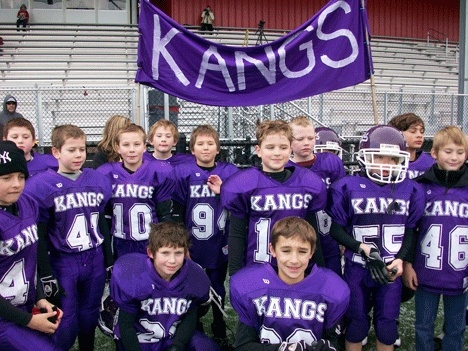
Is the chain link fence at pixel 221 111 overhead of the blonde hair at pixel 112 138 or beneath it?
overhead

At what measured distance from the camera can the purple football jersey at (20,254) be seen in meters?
2.58

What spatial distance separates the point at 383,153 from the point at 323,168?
28.5 inches

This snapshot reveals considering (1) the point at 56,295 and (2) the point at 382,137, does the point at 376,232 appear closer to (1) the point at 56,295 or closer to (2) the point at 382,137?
(2) the point at 382,137

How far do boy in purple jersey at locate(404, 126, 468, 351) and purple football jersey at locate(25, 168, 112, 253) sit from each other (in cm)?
193

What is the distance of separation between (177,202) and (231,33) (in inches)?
601

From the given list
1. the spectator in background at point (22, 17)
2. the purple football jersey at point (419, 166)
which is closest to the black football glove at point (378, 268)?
the purple football jersey at point (419, 166)

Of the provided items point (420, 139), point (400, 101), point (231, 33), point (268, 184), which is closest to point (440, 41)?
point (231, 33)

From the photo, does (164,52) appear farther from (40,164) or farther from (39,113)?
(39,113)

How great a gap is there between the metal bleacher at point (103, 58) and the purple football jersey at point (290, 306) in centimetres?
1283

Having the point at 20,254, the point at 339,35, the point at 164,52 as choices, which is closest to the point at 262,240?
the point at 20,254

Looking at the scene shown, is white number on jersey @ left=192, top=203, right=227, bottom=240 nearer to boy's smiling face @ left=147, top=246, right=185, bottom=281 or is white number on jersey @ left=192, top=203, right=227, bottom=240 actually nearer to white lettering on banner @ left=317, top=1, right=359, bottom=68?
boy's smiling face @ left=147, top=246, right=185, bottom=281

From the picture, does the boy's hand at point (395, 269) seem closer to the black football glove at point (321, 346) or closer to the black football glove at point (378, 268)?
the black football glove at point (378, 268)

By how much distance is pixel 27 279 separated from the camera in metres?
2.72

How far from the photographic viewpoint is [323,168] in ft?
12.2
